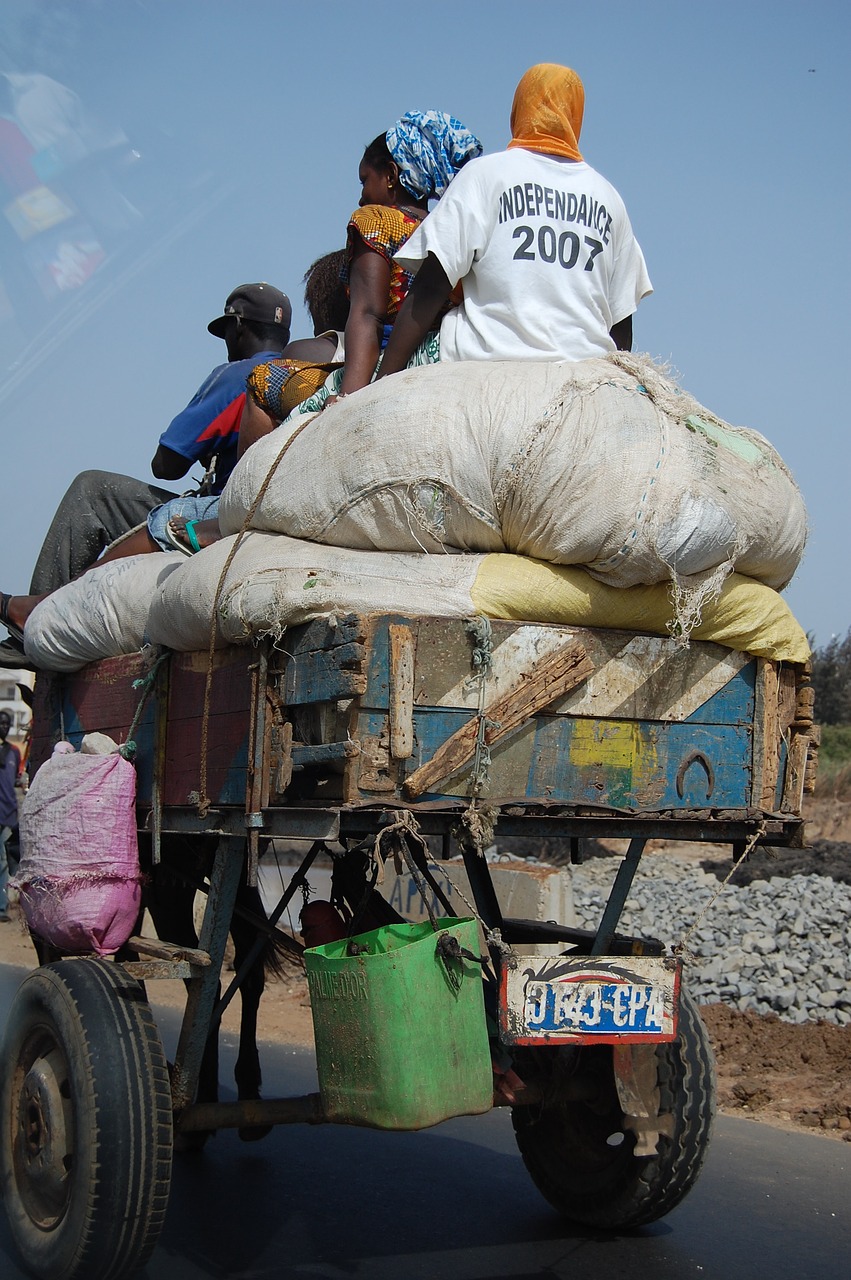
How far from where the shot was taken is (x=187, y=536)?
4094mm

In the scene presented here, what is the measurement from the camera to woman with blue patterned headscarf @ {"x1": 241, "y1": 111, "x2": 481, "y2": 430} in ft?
12.8

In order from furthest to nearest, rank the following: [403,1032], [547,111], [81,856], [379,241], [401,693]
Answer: [379,241] < [547,111] < [81,856] < [401,693] < [403,1032]

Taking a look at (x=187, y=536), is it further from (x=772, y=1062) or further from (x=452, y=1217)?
(x=772, y=1062)

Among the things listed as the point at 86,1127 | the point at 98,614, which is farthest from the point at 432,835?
the point at 98,614

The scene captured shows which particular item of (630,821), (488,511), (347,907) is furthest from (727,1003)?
(488,511)

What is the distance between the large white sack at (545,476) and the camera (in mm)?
2914

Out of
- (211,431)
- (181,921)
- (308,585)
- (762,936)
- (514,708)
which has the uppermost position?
(211,431)

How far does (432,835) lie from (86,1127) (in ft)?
3.76

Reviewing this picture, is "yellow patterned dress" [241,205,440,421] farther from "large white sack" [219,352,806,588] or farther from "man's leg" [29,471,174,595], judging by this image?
"man's leg" [29,471,174,595]

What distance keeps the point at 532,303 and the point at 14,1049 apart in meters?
2.62

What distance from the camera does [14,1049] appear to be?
11.4 ft

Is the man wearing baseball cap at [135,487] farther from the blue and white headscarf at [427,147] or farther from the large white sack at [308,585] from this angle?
the large white sack at [308,585]

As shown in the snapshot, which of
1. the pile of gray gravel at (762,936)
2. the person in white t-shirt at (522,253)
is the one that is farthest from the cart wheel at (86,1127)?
the pile of gray gravel at (762,936)

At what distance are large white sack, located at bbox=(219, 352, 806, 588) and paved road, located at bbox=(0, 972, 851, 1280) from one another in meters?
2.15
